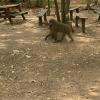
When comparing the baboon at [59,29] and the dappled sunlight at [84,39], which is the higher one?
the baboon at [59,29]

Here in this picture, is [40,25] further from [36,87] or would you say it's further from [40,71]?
[36,87]

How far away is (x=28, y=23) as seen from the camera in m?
12.4

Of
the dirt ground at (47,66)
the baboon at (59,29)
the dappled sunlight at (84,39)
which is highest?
the baboon at (59,29)

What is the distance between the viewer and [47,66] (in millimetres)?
7426

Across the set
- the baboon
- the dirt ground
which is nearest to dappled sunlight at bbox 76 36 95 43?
the dirt ground

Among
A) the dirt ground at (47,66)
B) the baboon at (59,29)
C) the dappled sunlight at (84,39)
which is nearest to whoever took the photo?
the dirt ground at (47,66)

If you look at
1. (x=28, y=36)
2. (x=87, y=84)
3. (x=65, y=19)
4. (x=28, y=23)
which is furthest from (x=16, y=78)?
(x=28, y=23)

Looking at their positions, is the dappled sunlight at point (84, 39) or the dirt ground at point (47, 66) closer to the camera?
the dirt ground at point (47, 66)

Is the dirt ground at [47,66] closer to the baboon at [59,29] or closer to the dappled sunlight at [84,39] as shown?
the dappled sunlight at [84,39]

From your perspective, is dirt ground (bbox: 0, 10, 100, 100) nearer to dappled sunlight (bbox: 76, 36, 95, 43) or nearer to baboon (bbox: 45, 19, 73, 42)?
dappled sunlight (bbox: 76, 36, 95, 43)

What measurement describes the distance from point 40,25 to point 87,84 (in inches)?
231

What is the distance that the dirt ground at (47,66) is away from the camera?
597cm

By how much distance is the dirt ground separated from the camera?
235 inches

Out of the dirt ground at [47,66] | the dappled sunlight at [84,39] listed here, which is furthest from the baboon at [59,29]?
the dappled sunlight at [84,39]
